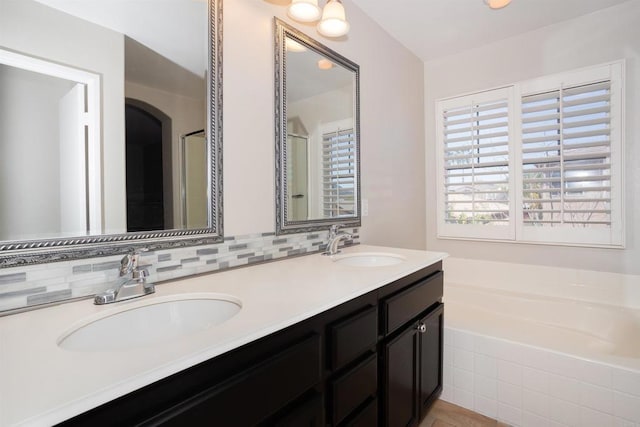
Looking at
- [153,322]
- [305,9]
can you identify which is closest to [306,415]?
[153,322]

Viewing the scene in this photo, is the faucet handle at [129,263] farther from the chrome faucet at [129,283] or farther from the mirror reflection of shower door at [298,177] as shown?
the mirror reflection of shower door at [298,177]

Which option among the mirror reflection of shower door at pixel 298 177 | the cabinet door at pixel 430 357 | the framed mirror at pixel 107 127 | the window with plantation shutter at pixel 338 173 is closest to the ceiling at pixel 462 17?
the window with plantation shutter at pixel 338 173

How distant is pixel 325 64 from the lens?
70.2 inches

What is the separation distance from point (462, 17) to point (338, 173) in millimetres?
1535

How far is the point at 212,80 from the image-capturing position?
1225 mm

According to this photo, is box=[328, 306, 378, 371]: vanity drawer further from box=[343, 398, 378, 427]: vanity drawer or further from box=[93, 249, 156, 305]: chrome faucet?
box=[93, 249, 156, 305]: chrome faucet

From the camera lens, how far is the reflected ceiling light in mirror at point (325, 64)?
1.75 meters

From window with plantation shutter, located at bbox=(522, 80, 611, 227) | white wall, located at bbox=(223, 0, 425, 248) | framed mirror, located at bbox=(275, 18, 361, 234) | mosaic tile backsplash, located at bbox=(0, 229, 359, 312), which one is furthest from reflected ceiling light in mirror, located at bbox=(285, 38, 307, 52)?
window with plantation shutter, located at bbox=(522, 80, 611, 227)

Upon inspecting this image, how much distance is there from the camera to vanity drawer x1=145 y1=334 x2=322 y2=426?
0.58 metres

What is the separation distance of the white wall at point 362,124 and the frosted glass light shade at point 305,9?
0.11 metres

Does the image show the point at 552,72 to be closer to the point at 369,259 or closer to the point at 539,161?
the point at 539,161

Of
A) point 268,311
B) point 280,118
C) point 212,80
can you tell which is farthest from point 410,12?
point 268,311

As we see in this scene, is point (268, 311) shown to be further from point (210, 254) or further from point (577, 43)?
point (577, 43)

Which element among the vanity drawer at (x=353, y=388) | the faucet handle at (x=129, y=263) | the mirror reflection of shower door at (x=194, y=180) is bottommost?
the vanity drawer at (x=353, y=388)
